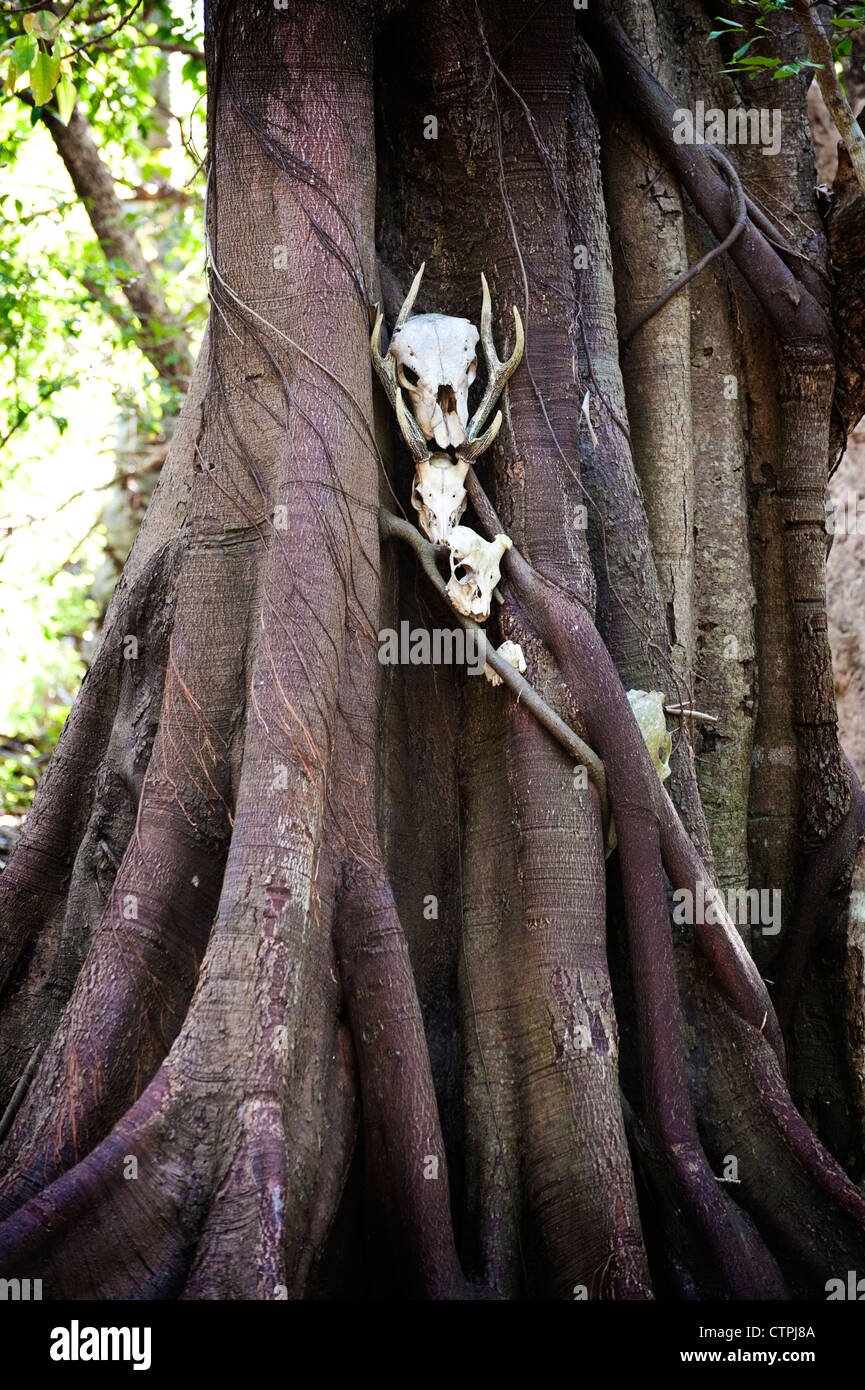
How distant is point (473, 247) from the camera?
413 centimetres

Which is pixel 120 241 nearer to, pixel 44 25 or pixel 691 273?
pixel 44 25

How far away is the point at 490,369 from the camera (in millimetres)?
3875

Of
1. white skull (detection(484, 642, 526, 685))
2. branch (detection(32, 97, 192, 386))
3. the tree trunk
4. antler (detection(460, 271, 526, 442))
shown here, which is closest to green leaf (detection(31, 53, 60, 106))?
the tree trunk

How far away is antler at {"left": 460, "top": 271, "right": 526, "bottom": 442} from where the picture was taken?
381cm

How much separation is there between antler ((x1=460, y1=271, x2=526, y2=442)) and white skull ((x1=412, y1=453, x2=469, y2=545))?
64mm

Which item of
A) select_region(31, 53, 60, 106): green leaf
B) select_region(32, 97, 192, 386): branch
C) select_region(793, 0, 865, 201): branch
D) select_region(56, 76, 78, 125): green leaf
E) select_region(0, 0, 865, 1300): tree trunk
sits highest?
select_region(32, 97, 192, 386): branch

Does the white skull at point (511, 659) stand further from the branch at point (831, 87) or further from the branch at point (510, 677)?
the branch at point (831, 87)

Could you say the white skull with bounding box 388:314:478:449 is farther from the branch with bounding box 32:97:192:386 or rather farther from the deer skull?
the branch with bounding box 32:97:192:386

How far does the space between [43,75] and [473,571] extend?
2.07 metres

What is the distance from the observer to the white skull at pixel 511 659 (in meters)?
3.64

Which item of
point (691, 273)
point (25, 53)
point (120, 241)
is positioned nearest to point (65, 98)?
point (25, 53)

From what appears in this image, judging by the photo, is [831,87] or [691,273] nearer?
[831,87]

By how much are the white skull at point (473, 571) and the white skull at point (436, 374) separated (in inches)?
12.4

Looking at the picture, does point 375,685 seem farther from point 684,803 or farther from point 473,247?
point 473,247
